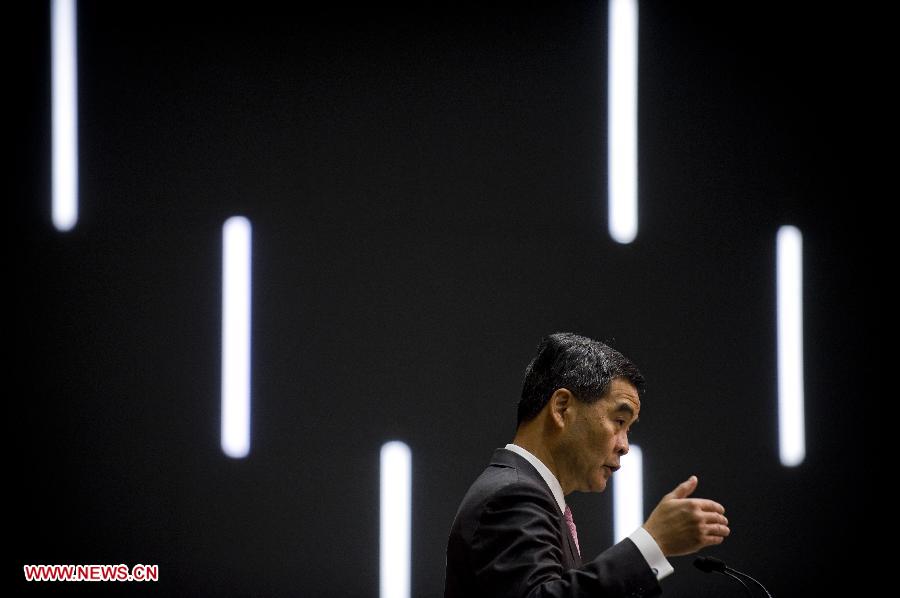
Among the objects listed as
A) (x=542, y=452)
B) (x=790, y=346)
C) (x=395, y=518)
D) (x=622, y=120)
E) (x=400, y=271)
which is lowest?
(x=395, y=518)

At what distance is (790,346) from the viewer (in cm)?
261

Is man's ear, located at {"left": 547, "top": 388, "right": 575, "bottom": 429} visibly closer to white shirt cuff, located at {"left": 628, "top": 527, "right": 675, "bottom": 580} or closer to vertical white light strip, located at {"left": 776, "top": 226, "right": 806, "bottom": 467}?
white shirt cuff, located at {"left": 628, "top": 527, "right": 675, "bottom": 580}

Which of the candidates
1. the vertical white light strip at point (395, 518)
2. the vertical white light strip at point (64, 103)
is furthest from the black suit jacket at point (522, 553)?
the vertical white light strip at point (64, 103)

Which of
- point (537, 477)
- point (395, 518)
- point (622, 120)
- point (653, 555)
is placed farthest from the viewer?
point (622, 120)

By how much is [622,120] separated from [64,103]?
1.51m

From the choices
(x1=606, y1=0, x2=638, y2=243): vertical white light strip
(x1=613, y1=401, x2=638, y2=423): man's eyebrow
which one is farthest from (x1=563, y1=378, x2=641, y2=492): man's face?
(x1=606, y1=0, x2=638, y2=243): vertical white light strip

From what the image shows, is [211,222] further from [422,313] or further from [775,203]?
[775,203]

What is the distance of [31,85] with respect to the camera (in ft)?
8.41

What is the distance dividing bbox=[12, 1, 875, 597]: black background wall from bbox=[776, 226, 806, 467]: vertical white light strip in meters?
0.03

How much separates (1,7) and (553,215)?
1577mm

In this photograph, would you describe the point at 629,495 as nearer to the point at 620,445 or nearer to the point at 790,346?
the point at 790,346

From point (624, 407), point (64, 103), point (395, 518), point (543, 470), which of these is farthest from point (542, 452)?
point (64, 103)

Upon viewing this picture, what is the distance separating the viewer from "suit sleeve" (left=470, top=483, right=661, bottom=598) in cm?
126

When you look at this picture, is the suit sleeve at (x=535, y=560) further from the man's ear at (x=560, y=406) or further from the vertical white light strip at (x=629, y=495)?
the vertical white light strip at (x=629, y=495)
